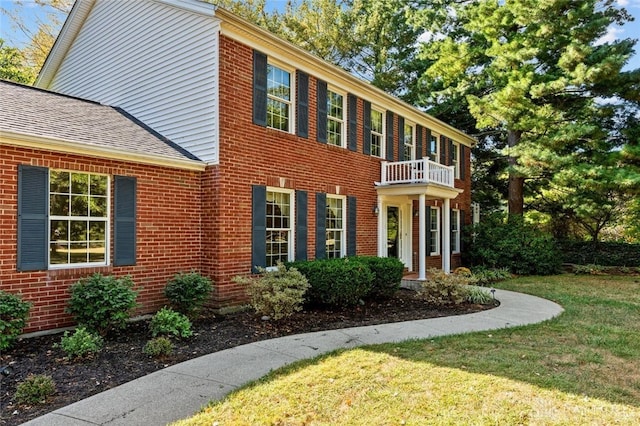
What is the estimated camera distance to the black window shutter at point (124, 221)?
7387 millimetres

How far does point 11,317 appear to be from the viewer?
5.69 metres

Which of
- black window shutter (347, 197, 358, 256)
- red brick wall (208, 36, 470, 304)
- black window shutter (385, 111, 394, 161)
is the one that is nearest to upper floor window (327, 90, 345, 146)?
red brick wall (208, 36, 470, 304)

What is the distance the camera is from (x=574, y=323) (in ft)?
26.5

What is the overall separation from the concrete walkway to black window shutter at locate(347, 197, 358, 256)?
154 inches

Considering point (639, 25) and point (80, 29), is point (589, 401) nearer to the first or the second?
point (80, 29)

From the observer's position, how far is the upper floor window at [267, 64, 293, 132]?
9.56 m

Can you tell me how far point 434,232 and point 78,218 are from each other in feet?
40.6

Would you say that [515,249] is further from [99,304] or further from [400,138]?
[99,304]

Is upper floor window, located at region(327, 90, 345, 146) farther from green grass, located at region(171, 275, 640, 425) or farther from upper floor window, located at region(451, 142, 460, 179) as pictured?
upper floor window, located at region(451, 142, 460, 179)

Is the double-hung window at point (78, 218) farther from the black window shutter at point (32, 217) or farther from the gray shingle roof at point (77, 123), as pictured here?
the gray shingle roof at point (77, 123)

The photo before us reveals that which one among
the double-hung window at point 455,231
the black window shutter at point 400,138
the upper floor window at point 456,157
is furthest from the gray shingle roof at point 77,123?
the upper floor window at point 456,157

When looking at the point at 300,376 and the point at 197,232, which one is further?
the point at 197,232

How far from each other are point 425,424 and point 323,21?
78.5ft

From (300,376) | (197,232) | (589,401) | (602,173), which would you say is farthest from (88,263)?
(602,173)
